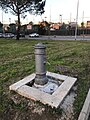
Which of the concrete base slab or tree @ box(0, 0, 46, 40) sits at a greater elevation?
tree @ box(0, 0, 46, 40)

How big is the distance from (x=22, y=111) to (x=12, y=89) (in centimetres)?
85

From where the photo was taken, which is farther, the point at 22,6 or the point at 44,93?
the point at 22,6

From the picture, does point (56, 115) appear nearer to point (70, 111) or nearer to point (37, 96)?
point (70, 111)

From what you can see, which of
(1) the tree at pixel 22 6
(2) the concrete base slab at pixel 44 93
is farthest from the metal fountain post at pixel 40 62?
(1) the tree at pixel 22 6

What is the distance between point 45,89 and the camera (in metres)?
3.92

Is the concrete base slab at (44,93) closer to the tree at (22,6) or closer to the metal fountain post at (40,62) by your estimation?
the metal fountain post at (40,62)

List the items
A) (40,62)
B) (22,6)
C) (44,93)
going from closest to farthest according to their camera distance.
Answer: (44,93) < (40,62) < (22,6)

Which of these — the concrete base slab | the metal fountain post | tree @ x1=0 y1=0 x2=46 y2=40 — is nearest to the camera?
the concrete base slab

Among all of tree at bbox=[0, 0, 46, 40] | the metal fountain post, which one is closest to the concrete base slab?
the metal fountain post

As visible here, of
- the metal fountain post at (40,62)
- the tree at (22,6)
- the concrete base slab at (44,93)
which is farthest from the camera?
the tree at (22,6)

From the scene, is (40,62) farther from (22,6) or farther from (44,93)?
(22,6)

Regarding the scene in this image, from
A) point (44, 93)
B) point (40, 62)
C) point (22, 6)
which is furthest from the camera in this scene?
point (22, 6)

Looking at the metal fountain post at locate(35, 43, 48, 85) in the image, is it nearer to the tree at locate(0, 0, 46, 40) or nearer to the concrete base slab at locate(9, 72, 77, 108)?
the concrete base slab at locate(9, 72, 77, 108)

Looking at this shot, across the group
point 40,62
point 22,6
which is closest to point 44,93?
point 40,62
